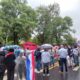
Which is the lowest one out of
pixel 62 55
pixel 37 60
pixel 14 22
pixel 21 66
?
pixel 21 66

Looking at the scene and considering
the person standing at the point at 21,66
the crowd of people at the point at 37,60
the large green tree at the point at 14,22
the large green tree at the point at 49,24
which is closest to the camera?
the crowd of people at the point at 37,60

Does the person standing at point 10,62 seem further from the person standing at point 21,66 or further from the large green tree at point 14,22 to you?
the large green tree at point 14,22

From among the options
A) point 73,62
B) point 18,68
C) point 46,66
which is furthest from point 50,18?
point 18,68

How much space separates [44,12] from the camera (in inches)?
3381

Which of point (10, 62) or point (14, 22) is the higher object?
point (14, 22)

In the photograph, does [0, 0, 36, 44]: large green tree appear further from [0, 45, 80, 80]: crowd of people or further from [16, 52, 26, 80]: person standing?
[16, 52, 26, 80]: person standing

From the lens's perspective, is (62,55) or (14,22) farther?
(14,22)

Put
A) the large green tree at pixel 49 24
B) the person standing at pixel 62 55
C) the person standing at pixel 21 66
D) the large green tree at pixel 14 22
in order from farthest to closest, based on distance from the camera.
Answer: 1. the large green tree at pixel 49 24
2. the large green tree at pixel 14 22
3. the person standing at pixel 62 55
4. the person standing at pixel 21 66

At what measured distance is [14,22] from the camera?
65062mm

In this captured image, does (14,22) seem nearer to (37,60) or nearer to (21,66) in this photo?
(37,60)

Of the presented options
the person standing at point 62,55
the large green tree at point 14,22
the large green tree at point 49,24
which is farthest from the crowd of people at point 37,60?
the large green tree at point 49,24

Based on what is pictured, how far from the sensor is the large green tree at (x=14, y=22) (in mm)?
65688

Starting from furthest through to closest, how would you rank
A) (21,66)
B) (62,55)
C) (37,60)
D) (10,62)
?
1. (37,60)
2. (62,55)
3. (10,62)
4. (21,66)

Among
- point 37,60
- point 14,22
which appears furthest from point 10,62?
point 14,22
